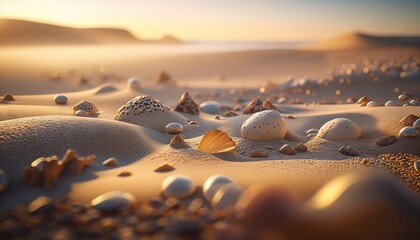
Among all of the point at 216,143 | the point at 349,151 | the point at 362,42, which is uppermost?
the point at 362,42

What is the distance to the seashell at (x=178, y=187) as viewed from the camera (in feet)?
5.60

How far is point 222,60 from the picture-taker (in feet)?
40.4

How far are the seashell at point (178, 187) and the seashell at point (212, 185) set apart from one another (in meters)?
0.08

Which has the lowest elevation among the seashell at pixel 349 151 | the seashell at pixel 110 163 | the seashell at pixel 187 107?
the seashell at pixel 349 151

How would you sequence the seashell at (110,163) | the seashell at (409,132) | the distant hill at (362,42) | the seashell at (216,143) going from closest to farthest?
1. the seashell at (110,163)
2. the seashell at (216,143)
3. the seashell at (409,132)
4. the distant hill at (362,42)

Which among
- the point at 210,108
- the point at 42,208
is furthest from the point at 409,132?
the point at 42,208

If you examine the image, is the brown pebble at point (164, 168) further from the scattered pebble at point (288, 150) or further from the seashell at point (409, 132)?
the seashell at point (409, 132)

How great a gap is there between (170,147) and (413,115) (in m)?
2.22

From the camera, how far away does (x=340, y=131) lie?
2932 millimetres

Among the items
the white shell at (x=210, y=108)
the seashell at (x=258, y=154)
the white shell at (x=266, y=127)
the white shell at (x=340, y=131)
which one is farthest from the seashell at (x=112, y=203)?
the white shell at (x=210, y=108)

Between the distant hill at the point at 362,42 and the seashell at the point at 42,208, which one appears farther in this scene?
the distant hill at the point at 362,42

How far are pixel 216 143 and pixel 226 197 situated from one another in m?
0.93

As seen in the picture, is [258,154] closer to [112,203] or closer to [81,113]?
[112,203]

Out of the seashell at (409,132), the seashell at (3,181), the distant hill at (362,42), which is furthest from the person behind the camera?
the distant hill at (362,42)
